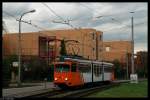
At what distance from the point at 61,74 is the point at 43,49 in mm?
47772

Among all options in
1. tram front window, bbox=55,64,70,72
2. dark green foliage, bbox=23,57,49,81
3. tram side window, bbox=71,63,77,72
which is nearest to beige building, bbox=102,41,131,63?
dark green foliage, bbox=23,57,49,81

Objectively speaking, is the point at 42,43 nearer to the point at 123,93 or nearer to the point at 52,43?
the point at 52,43

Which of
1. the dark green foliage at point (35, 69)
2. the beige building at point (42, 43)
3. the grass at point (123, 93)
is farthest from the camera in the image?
the beige building at point (42, 43)

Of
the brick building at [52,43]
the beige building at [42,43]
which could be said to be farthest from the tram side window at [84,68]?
the beige building at [42,43]

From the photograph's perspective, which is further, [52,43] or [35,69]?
[52,43]

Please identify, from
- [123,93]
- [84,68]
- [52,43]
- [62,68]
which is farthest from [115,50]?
[123,93]

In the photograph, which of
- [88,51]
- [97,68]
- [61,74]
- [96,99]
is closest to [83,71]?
[61,74]

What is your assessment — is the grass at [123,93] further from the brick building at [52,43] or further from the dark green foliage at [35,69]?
the brick building at [52,43]

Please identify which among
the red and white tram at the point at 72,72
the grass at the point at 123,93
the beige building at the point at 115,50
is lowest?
the grass at the point at 123,93

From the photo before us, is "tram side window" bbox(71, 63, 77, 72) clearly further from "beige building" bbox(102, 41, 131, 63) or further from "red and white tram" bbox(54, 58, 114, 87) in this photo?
"beige building" bbox(102, 41, 131, 63)

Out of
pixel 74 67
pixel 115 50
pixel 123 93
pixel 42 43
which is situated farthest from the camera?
pixel 115 50

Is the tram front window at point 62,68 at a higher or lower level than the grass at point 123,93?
higher

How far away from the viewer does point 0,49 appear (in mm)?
13516

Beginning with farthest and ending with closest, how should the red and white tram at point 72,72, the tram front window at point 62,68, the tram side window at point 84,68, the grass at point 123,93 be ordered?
the tram side window at point 84,68 < the tram front window at point 62,68 < the red and white tram at point 72,72 < the grass at point 123,93
